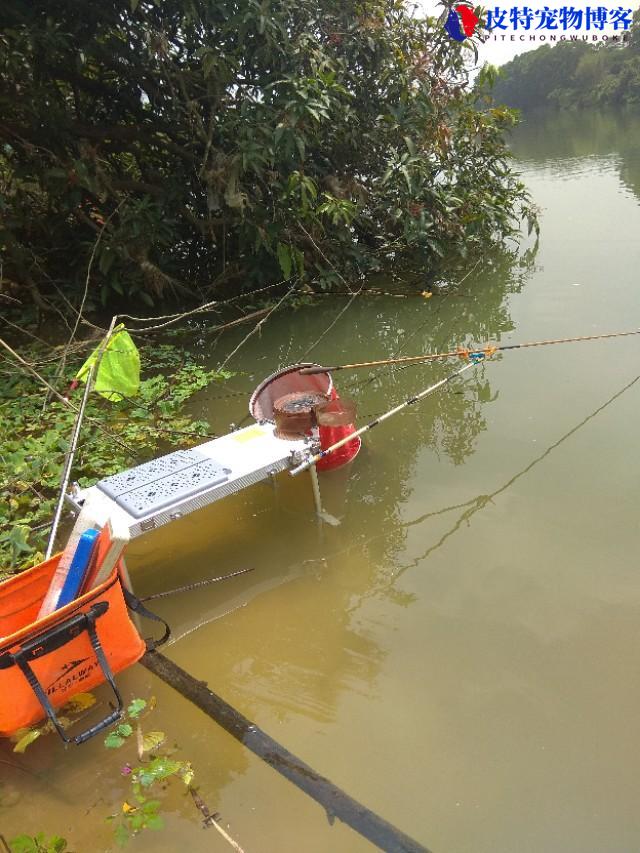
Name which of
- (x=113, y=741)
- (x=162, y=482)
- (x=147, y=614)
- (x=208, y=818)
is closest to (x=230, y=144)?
(x=162, y=482)

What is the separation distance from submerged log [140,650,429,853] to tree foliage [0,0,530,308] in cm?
469

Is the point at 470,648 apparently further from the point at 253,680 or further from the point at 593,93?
the point at 593,93

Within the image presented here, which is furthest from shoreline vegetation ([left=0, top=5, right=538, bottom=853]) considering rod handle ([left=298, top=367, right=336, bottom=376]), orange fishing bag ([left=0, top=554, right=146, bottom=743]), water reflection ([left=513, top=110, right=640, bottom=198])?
water reflection ([left=513, top=110, right=640, bottom=198])

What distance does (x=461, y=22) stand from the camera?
7.08m

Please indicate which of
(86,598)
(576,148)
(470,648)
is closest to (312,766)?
(470,648)

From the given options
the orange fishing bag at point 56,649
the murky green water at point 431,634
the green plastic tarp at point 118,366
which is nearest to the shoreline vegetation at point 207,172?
the green plastic tarp at point 118,366

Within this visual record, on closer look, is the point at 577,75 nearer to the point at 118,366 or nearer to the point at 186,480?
the point at 118,366

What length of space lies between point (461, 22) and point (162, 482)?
6677 mm

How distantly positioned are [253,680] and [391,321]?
4730mm

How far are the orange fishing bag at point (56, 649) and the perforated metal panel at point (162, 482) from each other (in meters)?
0.51

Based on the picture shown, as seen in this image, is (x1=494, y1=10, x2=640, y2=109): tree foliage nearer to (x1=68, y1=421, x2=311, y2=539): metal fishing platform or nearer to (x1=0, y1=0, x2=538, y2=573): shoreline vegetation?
(x1=0, y1=0, x2=538, y2=573): shoreline vegetation

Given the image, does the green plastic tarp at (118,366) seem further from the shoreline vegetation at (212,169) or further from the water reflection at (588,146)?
the water reflection at (588,146)

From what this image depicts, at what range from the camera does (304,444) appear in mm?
3389

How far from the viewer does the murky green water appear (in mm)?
2111
